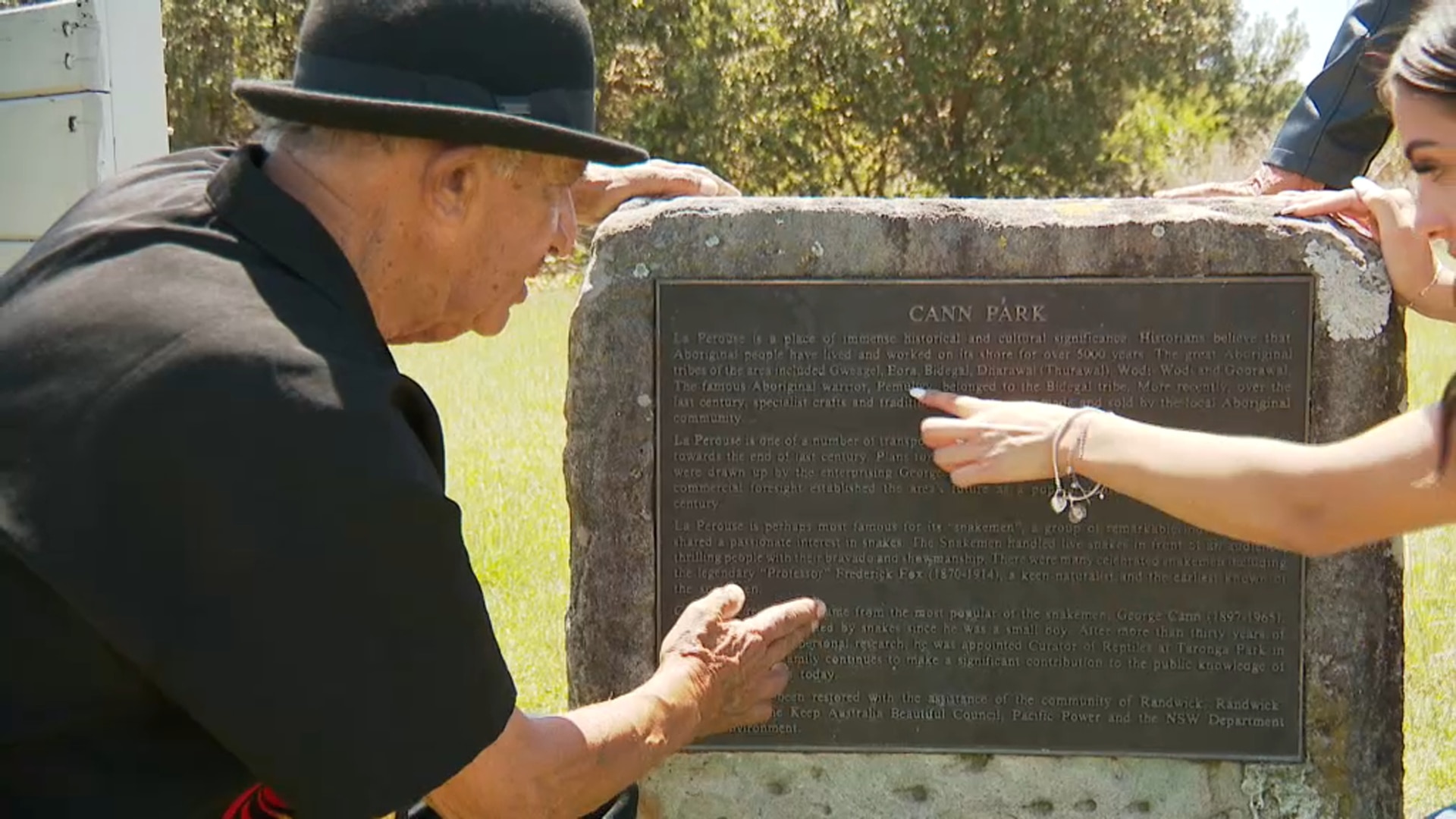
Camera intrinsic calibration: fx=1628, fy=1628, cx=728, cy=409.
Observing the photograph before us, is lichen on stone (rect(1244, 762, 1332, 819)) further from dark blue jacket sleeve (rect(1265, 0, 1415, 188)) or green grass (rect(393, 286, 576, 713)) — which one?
green grass (rect(393, 286, 576, 713))

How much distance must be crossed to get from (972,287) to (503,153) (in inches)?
56.3

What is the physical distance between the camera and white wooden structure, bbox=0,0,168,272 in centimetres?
523

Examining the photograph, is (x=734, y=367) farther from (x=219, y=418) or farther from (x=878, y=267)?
(x=219, y=418)

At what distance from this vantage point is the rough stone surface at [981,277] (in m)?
3.30

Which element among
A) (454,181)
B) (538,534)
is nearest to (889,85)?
(538,534)

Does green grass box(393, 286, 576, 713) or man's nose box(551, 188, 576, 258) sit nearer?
man's nose box(551, 188, 576, 258)

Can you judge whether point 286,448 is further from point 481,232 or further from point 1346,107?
point 1346,107

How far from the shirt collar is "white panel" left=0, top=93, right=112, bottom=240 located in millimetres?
3465

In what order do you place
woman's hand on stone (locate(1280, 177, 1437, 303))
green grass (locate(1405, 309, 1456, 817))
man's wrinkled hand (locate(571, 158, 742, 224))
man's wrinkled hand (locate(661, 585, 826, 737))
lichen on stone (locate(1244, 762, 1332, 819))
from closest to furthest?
1. man's wrinkled hand (locate(661, 585, 826, 737))
2. woman's hand on stone (locate(1280, 177, 1437, 303))
3. lichen on stone (locate(1244, 762, 1332, 819))
4. man's wrinkled hand (locate(571, 158, 742, 224))
5. green grass (locate(1405, 309, 1456, 817))

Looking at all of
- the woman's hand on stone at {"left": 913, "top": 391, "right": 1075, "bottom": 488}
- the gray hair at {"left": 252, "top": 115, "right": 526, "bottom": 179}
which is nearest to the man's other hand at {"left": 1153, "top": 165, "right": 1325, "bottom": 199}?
the woman's hand on stone at {"left": 913, "top": 391, "right": 1075, "bottom": 488}

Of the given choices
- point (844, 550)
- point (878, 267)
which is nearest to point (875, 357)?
point (878, 267)

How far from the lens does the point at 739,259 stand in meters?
3.37

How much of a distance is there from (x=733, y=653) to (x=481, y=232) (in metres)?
1.14

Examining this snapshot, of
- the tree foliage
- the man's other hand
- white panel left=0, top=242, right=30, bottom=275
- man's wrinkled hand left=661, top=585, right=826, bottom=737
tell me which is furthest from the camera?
the tree foliage
